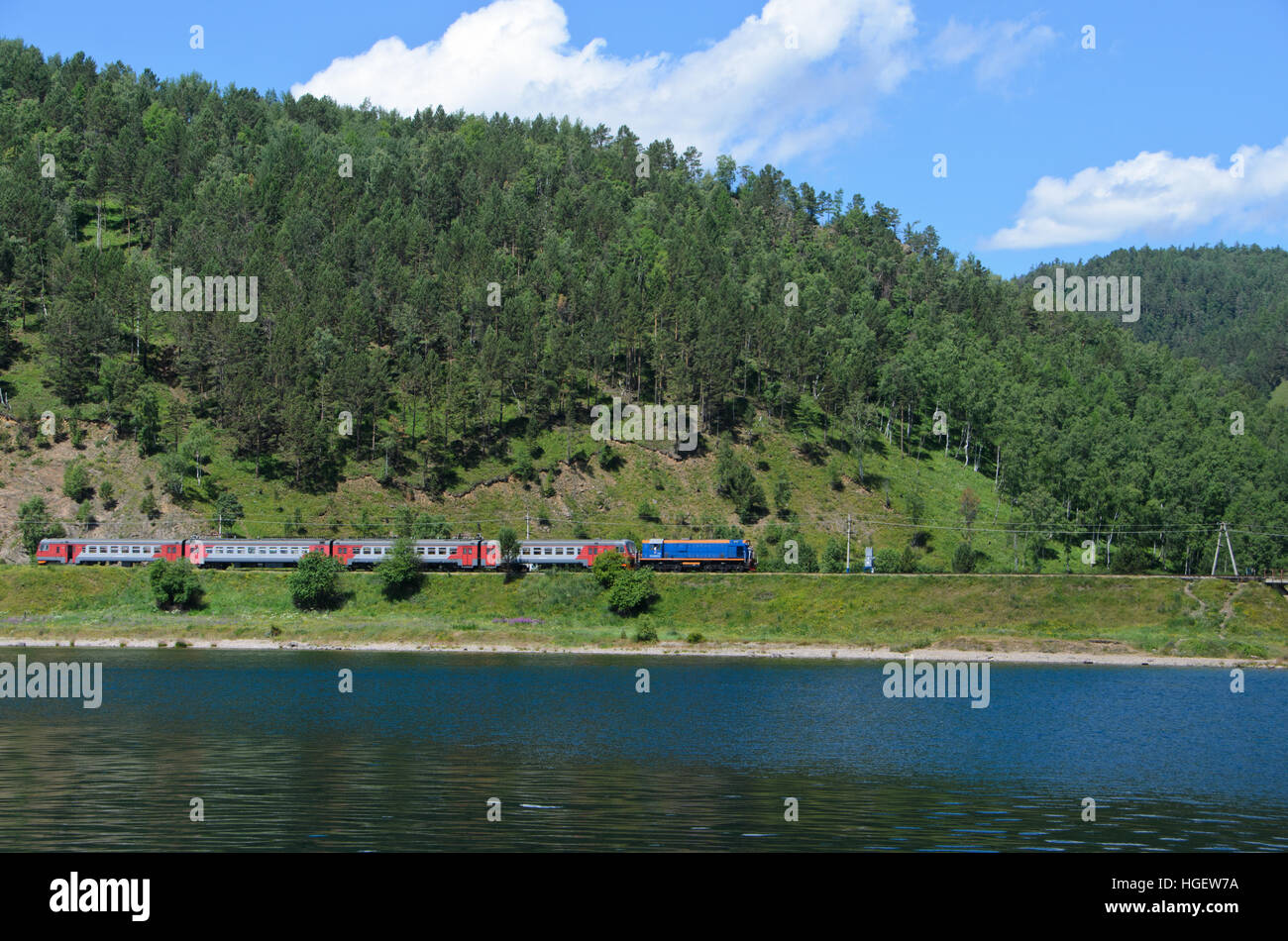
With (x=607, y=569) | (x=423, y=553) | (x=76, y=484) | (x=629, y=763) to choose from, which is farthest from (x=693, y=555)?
(x=76, y=484)

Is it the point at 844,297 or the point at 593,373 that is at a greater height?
the point at 844,297

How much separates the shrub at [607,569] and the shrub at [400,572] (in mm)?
17094

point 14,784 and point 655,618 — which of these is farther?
point 655,618

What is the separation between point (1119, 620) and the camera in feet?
311

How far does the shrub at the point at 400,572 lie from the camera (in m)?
100

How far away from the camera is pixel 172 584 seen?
316 feet

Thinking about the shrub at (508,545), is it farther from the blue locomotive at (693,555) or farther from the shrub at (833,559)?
the shrub at (833,559)

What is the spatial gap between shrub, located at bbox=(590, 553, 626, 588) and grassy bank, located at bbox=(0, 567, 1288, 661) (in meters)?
1.27

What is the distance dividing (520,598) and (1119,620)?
178ft

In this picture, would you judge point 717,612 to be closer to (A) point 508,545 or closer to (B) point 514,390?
(A) point 508,545
